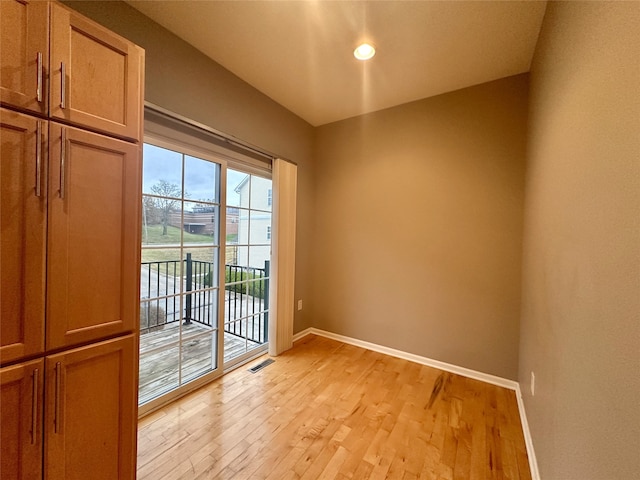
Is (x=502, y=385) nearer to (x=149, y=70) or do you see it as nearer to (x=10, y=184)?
(x=10, y=184)

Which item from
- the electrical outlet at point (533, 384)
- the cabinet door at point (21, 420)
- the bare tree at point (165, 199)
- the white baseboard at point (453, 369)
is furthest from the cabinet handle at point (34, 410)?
the electrical outlet at point (533, 384)

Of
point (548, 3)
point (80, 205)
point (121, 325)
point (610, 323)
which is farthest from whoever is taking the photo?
point (548, 3)

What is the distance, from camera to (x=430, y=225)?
2.53 m

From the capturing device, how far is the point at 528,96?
6.81ft

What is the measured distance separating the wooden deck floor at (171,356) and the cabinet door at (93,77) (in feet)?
4.82

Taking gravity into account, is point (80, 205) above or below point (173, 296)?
above

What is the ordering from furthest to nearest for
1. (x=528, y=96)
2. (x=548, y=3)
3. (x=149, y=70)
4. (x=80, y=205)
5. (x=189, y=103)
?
(x=528, y=96)
(x=189, y=103)
(x=149, y=70)
(x=548, y=3)
(x=80, y=205)

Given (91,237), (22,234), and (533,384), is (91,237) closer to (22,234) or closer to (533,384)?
(22,234)

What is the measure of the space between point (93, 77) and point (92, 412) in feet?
4.53

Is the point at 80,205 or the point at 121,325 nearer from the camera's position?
the point at 80,205

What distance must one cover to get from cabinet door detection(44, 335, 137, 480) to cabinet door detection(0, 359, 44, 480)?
0.08 ft

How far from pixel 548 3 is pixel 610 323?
186 centimetres

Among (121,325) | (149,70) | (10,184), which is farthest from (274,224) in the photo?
(10,184)

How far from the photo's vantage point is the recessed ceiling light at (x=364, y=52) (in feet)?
6.08
